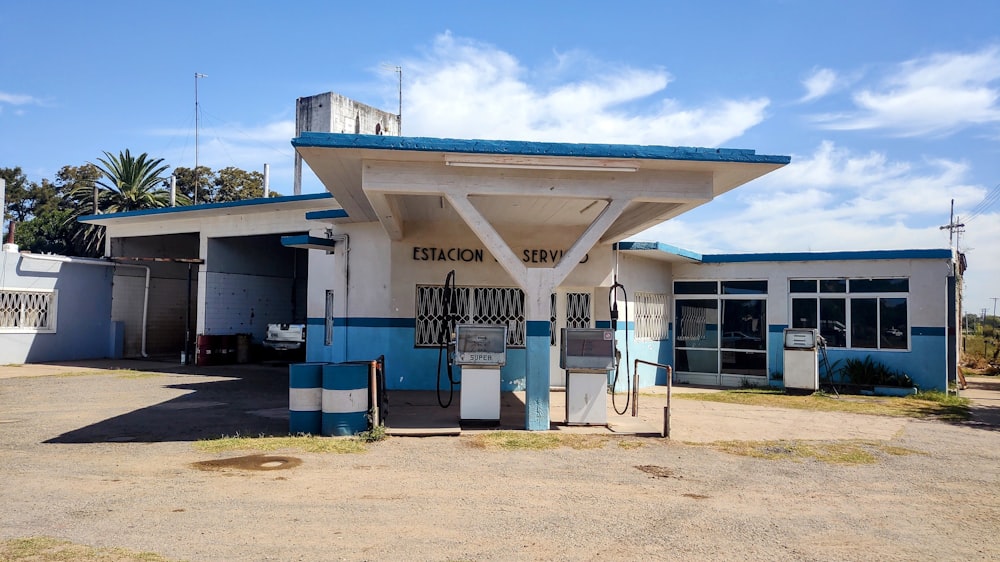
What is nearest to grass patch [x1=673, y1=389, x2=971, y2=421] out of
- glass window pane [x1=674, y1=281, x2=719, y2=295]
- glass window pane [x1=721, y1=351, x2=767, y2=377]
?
glass window pane [x1=721, y1=351, x2=767, y2=377]

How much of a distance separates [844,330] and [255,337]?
16.8 metres

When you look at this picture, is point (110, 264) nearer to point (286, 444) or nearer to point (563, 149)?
point (286, 444)

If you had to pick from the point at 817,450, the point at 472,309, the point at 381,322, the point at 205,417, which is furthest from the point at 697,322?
the point at 205,417

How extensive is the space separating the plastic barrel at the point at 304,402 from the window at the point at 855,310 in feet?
38.5

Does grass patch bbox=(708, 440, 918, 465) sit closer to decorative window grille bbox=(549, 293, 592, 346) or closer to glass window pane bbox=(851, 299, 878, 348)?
decorative window grille bbox=(549, 293, 592, 346)

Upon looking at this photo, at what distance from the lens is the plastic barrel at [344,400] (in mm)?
9172

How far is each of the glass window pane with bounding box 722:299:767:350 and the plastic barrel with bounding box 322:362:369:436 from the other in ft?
35.4

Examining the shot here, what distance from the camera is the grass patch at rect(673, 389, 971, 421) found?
498 inches

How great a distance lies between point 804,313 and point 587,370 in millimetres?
8667

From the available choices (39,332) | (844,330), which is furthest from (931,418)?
(39,332)

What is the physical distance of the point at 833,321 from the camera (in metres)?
16.2

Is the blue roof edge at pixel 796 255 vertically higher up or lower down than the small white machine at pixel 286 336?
higher up

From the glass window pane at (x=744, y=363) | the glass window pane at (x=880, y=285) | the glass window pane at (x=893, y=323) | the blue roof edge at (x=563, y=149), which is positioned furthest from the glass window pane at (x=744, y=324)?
the blue roof edge at (x=563, y=149)

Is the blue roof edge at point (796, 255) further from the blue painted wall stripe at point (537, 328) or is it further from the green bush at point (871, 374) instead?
the blue painted wall stripe at point (537, 328)
